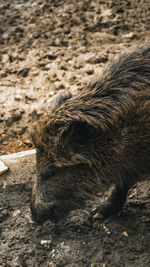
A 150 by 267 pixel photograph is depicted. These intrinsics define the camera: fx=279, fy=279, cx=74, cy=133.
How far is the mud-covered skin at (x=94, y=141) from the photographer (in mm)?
2303

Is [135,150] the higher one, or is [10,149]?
[135,150]

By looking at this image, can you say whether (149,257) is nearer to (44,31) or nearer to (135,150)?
(135,150)

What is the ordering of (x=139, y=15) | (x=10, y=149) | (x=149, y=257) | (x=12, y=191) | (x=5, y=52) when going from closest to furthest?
1. (x=149, y=257)
2. (x=12, y=191)
3. (x=10, y=149)
4. (x=5, y=52)
5. (x=139, y=15)

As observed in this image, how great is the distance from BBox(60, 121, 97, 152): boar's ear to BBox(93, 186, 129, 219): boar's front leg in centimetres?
69

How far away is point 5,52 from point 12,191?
3340mm

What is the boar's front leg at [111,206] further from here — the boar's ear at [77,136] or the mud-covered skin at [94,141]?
the boar's ear at [77,136]

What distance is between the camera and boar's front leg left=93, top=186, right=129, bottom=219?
2.74m

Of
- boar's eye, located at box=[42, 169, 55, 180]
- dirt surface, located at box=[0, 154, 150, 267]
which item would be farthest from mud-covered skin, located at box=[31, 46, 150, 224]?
dirt surface, located at box=[0, 154, 150, 267]

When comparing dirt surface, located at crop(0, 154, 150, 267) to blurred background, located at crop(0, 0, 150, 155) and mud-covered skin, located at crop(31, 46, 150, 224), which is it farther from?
blurred background, located at crop(0, 0, 150, 155)

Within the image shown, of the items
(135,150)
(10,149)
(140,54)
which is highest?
(140,54)

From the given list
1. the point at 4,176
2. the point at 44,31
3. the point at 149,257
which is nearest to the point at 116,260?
the point at 149,257

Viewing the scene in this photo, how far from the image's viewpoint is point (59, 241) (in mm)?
2486

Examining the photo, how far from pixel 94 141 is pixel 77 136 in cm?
15

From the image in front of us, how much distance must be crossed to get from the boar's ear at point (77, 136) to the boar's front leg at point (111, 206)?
0.69 meters
